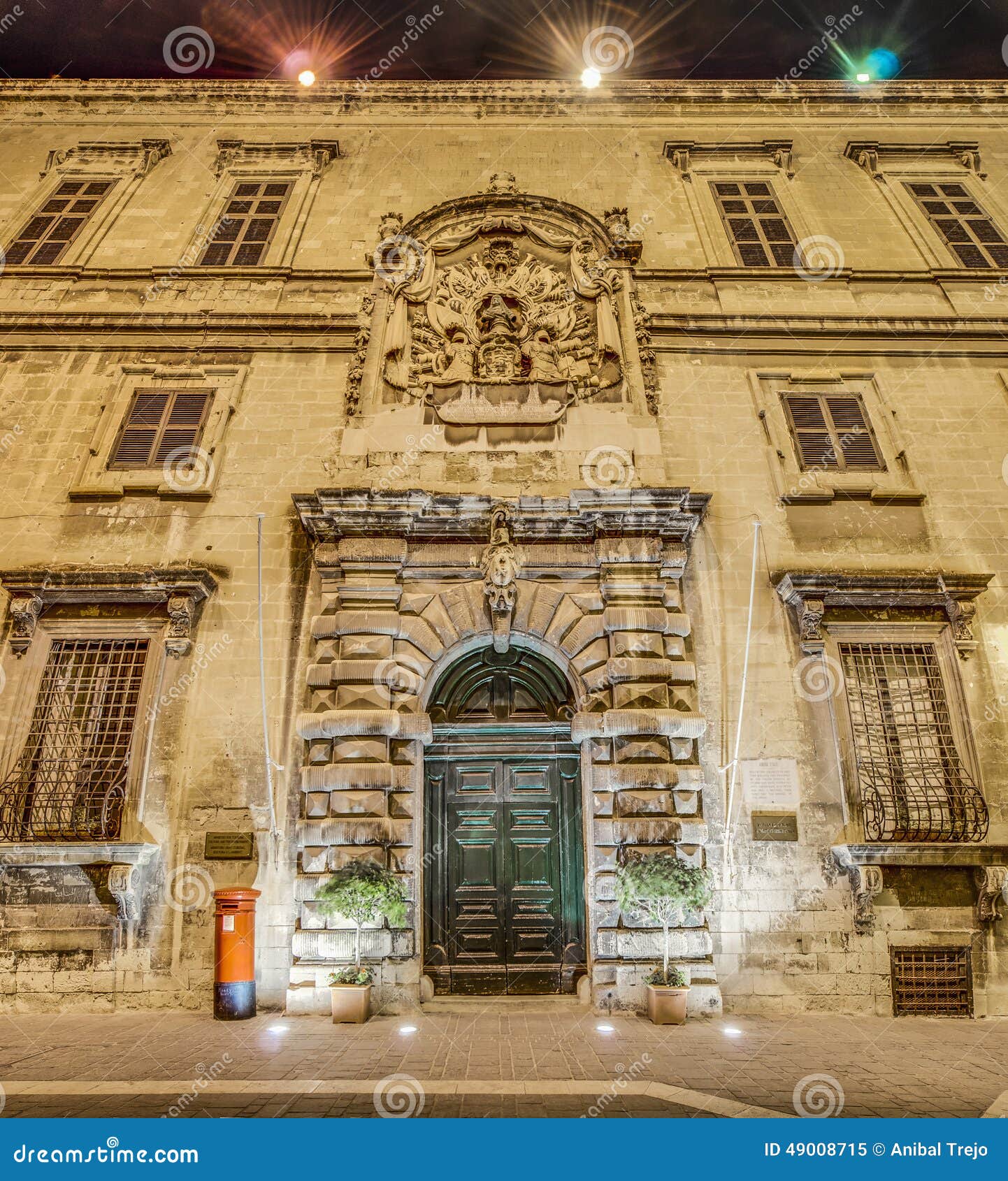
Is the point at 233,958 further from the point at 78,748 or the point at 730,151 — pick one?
the point at 730,151

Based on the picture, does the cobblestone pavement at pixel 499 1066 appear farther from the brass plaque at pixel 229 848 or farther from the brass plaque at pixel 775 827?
the brass plaque at pixel 775 827

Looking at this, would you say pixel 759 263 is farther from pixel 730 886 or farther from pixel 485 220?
pixel 730 886

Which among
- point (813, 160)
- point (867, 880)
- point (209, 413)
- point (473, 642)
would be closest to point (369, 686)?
point (473, 642)

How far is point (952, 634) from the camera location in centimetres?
1106

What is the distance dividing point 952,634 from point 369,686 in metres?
8.75

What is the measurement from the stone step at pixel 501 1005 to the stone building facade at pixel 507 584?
0.82 feet

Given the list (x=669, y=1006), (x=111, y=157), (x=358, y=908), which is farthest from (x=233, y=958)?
(x=111, y=157)

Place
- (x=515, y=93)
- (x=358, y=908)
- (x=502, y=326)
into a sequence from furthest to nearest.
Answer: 1. (x=515, y=93)
2. (x=502, y=326)
3. (x=358, y=908)

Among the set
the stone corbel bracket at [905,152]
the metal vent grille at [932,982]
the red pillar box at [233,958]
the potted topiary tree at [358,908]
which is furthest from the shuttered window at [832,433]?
the red pillar box at [233,958]

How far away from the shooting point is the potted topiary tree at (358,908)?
8.45 metres

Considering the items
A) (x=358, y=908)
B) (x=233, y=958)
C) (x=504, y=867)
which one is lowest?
(x=233, y=958)

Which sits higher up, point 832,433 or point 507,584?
point 832,433

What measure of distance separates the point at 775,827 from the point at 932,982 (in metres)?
2.75

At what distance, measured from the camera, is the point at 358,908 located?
8594 millimetres
